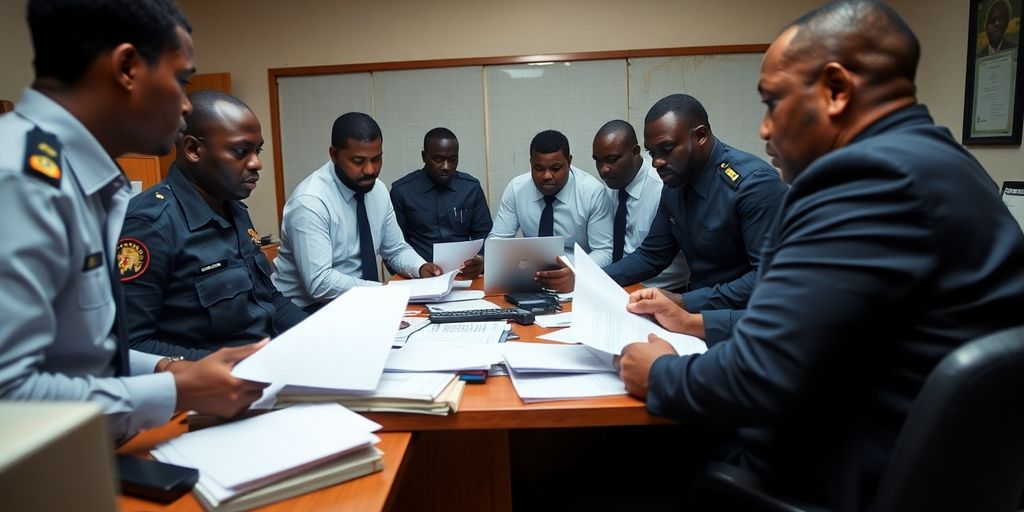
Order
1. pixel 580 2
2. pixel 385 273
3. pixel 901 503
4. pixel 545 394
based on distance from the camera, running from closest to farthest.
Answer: pixel 901 503
pixel 545 394
pixel 580 2
pixel 385 273

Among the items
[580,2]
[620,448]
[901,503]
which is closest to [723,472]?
[901,503]

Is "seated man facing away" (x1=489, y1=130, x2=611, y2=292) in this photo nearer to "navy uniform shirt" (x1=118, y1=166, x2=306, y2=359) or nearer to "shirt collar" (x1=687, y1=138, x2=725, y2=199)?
"shirt collar" (x1=687, y1=138, x2=725, y2=199)

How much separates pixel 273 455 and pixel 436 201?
2751 mm

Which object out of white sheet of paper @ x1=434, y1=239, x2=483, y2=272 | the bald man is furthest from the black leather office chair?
white sheet of paper @ x1=434, y1=239, x2=483, y2=272

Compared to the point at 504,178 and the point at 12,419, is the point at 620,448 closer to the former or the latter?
the point at 12,419

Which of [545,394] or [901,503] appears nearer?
[901,503]

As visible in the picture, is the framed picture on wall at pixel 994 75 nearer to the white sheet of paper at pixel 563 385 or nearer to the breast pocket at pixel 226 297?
the white sheet of paper at pixel 563 385

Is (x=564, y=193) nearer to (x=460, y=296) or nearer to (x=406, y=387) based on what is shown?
(x=460, y=296)

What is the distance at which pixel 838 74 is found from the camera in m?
0.90

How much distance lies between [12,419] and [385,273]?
3.93m

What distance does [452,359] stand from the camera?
120 cm

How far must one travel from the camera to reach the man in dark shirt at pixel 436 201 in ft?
11.2

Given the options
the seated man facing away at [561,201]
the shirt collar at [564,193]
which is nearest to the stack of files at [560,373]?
the seated man facing away at [561,201]

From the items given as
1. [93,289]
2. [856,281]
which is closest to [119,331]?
[93,289]
